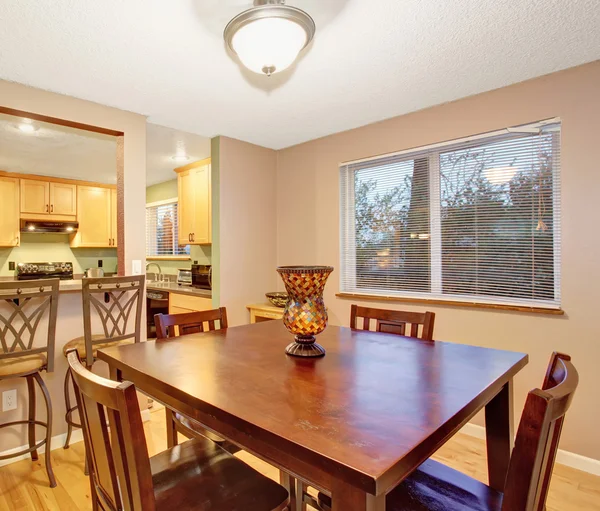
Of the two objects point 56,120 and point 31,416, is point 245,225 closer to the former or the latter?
point 56,120

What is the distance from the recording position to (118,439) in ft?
2.64

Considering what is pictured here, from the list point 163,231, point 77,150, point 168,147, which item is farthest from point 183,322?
point 163,231

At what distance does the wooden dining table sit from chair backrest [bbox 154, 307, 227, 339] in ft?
0.50

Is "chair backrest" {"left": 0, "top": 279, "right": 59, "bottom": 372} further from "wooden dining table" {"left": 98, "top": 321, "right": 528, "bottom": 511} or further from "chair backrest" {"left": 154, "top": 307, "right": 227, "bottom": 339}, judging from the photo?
"wooden dining table" {"left": 98, "top": 321, "right": 528, "bottom": 511}

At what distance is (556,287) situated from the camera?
232cm

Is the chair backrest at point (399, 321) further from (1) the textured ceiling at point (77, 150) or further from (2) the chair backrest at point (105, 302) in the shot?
(1) the textured ceiling at point (77, 150)

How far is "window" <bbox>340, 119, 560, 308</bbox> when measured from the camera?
2.38m

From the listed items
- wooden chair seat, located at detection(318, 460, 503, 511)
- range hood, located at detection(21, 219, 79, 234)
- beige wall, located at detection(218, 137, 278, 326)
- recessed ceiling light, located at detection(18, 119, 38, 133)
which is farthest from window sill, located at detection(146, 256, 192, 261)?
wooden chair seat, located at detection(318, 460, 503, 511)

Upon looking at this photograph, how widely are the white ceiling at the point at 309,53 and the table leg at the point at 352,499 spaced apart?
1.81 m

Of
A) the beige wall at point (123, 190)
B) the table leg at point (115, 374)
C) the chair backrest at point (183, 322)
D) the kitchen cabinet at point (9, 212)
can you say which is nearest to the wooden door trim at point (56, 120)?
the beige wall at point (123, 190)

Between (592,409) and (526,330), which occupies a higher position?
(526,330)

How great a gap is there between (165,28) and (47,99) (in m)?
1.22

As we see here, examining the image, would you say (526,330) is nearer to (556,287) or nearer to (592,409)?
(556,287)

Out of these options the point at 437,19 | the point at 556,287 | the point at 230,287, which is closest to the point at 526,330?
the point at 556,287
